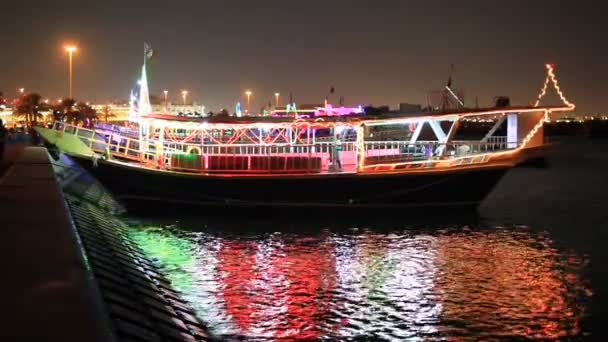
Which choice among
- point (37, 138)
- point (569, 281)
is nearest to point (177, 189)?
point (569, 281)

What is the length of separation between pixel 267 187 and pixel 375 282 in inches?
417

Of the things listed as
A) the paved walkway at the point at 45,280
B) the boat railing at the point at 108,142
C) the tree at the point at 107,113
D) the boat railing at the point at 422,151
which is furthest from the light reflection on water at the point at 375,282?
the tree at the point at 107,113

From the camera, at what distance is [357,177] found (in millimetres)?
24828

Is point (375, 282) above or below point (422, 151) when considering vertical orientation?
below

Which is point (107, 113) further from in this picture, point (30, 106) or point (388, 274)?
point (388, 274)

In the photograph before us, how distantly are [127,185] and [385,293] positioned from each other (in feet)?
45.9

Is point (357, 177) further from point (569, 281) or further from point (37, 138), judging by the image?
point (37, 138)

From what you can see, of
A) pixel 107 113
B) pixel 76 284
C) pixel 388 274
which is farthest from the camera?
pixel 107 113

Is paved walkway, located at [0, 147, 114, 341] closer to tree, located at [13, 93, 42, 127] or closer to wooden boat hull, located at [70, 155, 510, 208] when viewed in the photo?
wooden boat hull, located at [70, 155, 510, 208]

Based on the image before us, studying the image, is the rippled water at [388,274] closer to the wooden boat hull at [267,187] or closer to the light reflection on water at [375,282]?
the light reflection on water at [375,282]

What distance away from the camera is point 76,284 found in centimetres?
849

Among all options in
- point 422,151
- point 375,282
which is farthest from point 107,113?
point 375,282

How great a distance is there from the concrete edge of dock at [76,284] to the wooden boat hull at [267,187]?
6825 mm

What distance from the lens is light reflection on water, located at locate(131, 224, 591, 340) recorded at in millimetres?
11859
